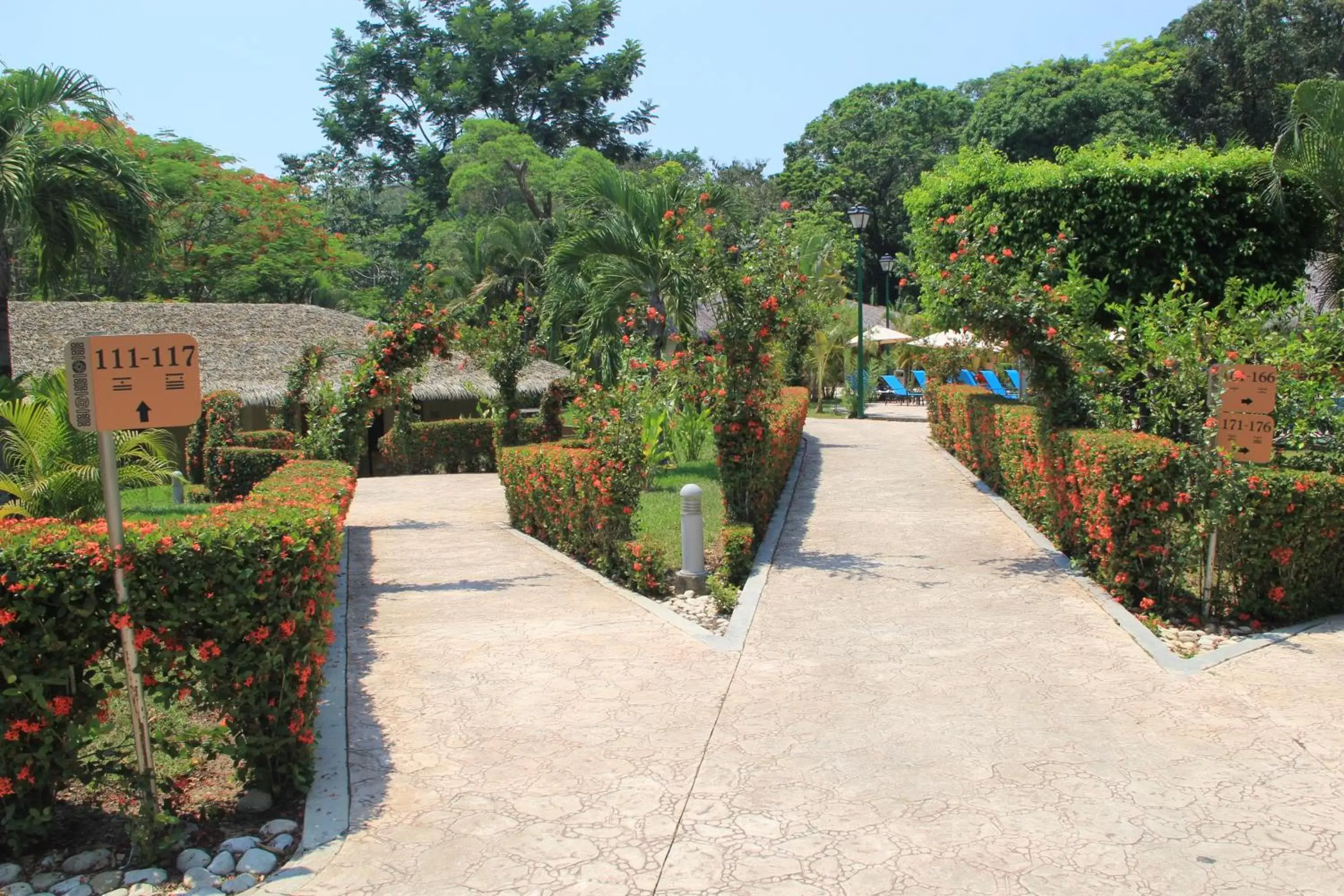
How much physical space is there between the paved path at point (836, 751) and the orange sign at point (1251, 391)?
5.52 ft

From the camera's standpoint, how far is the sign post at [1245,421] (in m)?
7.68

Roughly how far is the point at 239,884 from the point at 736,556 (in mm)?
5858

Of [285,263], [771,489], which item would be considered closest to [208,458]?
[771,489]

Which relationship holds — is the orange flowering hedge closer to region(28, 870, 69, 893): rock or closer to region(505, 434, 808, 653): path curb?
region(28, 870, 69, 893): rock

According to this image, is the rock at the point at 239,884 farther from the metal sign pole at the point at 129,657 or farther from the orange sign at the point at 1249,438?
the orange sign at the point at 1249,438

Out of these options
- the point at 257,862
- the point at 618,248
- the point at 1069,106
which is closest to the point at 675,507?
the point at 618,248

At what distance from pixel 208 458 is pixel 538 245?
1379 centimetres

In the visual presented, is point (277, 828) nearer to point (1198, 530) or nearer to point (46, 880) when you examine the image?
point (46, 880)

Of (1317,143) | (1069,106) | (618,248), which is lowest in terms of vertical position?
(618,248)

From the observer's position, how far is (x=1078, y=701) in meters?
6.13

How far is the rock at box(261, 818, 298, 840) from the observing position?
4629mm

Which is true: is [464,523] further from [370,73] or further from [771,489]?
[370,73]

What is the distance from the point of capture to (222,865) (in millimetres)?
4320

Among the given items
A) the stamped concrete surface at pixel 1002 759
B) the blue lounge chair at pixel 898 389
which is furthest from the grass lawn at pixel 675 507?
the blue lounge chair at pixel 898 389
